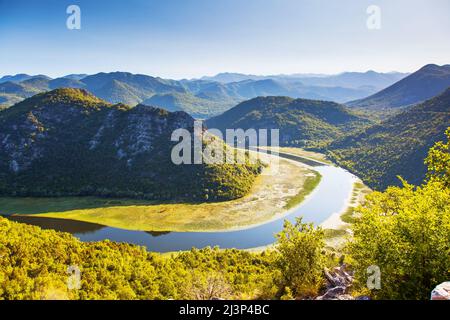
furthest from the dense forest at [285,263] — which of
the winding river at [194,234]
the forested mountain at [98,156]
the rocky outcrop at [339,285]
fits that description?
the forested mountain at [98,156]

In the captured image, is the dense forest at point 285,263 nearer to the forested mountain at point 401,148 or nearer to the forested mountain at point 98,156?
the forested mountain at point 98,156

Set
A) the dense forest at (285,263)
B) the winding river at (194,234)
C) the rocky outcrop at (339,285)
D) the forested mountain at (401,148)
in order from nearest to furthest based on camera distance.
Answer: the dense forest at (285,263) → the rocky outcrop at (339,285) → the winding river at (194,234) → the forested mountain at (401,148)

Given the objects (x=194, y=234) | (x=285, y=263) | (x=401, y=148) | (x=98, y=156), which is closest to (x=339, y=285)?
(x=285, y=263)

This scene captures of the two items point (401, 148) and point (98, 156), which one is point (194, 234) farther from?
point (401, 148)

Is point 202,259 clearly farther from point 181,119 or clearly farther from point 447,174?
point 181,119

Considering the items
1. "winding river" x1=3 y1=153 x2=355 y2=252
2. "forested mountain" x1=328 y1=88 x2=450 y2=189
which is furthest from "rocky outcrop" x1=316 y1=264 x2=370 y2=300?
"forested mountain" x1=328 y1=88 x2=450 y2=189

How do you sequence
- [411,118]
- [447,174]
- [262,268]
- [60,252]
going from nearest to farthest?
[447,174] → [60,252] → [262,268] → [411,118]
